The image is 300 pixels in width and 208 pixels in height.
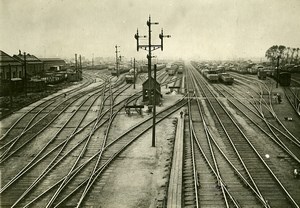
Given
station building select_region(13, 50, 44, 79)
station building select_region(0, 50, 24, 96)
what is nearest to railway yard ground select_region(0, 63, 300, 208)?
station building select_region(0, 50, 24, 96)

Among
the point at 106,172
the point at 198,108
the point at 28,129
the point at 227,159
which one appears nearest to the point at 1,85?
the point at 28,129

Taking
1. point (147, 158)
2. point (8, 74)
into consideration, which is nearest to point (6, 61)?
point (8, 74)

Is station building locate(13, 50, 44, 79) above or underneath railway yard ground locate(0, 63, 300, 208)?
above

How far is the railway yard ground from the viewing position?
10.7 meters

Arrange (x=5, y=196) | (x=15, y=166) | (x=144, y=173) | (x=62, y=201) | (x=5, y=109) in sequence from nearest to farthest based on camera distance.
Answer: (x=62, y=201)
(x=5, y=196)
(x=144, y=173)
(x=15, y=166)
(x=5, y=109)

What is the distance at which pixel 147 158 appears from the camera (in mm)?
14500

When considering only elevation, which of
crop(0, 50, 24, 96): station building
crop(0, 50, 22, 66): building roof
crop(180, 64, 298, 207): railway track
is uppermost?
crop(0, 50, 22, 66): building roof

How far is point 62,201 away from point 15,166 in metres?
4.71

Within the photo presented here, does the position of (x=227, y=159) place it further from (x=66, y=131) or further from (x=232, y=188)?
(x=66, y=131)

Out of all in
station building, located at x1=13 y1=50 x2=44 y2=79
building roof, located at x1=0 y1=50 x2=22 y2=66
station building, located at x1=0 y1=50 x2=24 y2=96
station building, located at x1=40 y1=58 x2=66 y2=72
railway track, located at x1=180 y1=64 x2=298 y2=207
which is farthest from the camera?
station building, located at x1=40 y1=58 x2=66 y2=72

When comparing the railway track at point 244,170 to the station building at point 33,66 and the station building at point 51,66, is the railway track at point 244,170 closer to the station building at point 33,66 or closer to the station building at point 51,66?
the station building at point 33,66

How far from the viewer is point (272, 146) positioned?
54.0ft

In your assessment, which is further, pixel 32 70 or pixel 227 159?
pixel 32 70

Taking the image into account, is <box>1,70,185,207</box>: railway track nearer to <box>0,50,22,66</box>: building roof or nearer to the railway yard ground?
the railway yard ground
